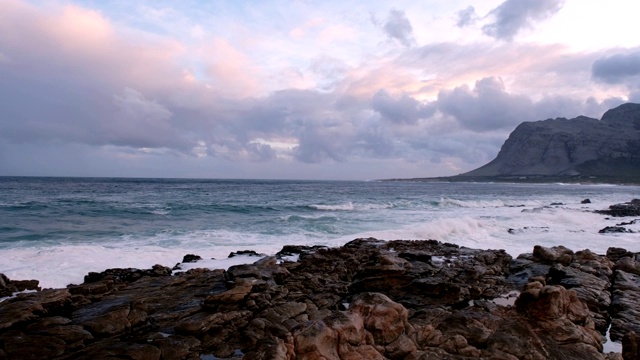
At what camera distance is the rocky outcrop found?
751cm

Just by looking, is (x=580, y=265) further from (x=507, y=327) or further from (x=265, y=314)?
(x=265, y=314)

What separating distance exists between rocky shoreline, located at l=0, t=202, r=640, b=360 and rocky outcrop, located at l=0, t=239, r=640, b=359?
3cm

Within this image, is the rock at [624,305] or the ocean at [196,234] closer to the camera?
the rock at [624,305]

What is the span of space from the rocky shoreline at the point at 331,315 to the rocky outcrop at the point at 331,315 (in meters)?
0.03

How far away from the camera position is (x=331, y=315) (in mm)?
7676

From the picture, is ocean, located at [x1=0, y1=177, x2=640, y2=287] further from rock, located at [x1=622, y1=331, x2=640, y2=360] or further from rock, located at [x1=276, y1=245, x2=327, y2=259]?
rock, located at [x1=622, y1=331, x2=640, y2=360]

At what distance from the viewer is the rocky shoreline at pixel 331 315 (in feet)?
24.7

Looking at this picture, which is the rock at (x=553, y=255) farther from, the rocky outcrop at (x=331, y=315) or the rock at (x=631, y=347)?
the rock at (x=631, y=347)

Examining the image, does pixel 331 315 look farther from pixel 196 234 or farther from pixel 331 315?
pixel 196 234

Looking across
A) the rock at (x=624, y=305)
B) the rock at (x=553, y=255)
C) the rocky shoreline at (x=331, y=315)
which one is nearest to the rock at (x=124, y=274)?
the rocky shoreline at (x=331, y=315)

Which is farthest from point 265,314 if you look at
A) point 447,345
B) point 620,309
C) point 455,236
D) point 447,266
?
point 455,236

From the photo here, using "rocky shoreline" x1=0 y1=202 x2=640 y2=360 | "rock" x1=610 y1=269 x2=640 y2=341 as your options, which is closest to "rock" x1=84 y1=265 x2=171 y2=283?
"rocky shoreline" x1=0 y1=202 x2=640 y2=360

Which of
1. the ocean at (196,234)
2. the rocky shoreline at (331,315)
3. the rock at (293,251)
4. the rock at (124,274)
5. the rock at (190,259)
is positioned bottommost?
the ocean at (196,234)

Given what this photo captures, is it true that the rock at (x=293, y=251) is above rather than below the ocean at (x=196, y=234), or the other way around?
above
